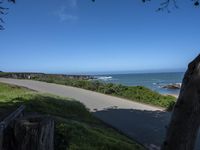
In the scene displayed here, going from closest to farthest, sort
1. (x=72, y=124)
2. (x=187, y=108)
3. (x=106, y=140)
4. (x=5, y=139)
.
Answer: (x=187, y=108) < (x=5, y=139) < (x=106, y=140) < (x=72, y=124)

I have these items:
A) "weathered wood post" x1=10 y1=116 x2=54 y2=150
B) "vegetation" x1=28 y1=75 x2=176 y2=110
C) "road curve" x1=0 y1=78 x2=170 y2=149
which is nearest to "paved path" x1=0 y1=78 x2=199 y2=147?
"road curve" x1=0 y1=78 x2=170 y2=149

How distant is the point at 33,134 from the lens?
3.95 meters

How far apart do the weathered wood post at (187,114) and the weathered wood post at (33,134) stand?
1473 millimetres

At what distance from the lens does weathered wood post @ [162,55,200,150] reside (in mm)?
3162

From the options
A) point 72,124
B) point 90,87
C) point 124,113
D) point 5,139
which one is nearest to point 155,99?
point 124,113

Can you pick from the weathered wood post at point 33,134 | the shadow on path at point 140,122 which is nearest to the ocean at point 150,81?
the shadow on path at point 140,122

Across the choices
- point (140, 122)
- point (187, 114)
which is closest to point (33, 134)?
point (187, 114)

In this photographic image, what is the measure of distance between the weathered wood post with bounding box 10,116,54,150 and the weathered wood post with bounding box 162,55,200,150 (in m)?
1.47

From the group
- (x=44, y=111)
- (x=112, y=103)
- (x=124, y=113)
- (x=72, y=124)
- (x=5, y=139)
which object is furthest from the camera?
(x=112, y=103)

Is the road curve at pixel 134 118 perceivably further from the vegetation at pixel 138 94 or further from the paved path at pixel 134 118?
the vegetation at pixel 138 94

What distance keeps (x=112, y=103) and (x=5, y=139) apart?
15469 mm

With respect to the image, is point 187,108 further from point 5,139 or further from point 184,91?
point 5,139

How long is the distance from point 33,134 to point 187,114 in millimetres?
1716

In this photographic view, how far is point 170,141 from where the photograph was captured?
10.7ft
